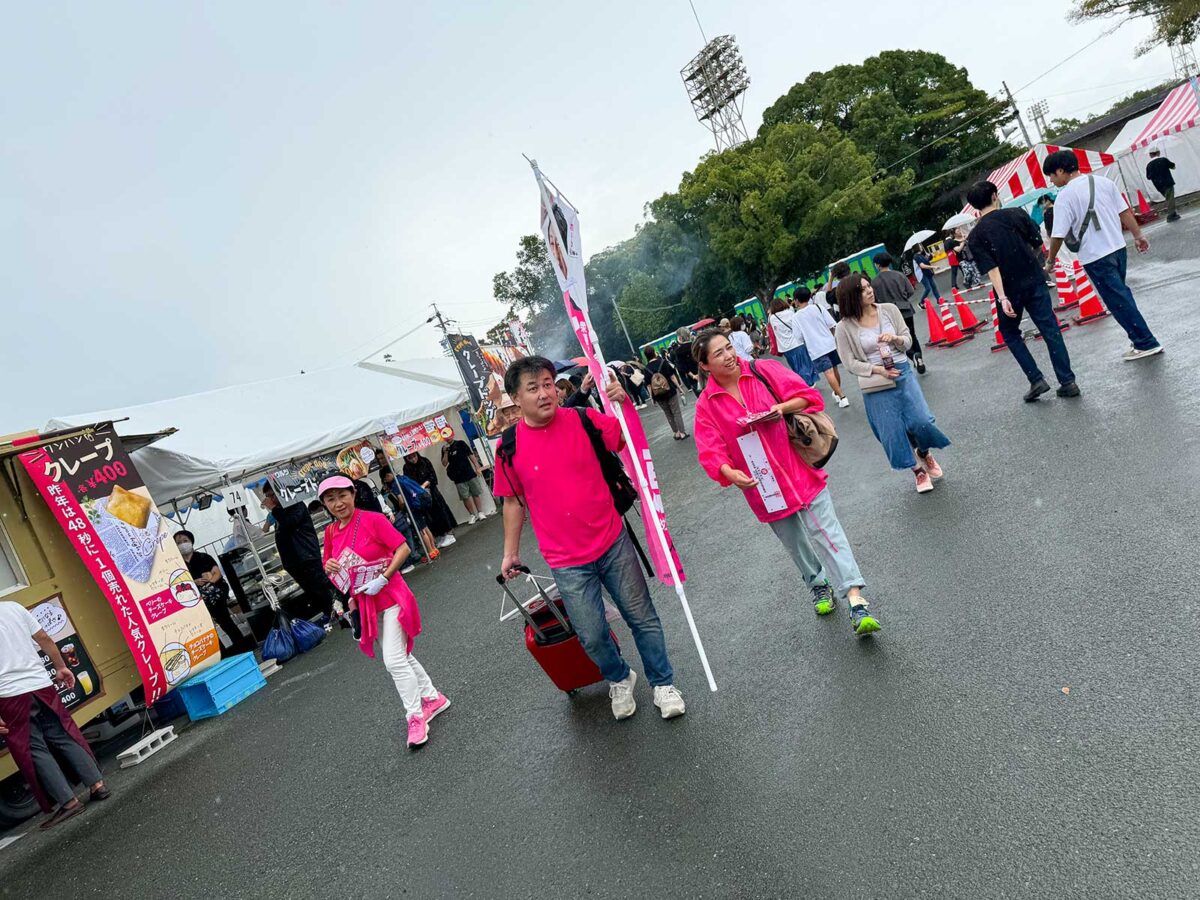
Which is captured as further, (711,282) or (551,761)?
(711,282)

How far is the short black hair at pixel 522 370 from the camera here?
141 inches

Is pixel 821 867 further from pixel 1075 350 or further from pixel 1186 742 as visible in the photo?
pixel 1075 350

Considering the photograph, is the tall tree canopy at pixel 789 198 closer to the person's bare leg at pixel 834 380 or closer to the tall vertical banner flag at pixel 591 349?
the person's bare leg at pixel 834 380

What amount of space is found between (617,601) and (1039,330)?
4.80 metres

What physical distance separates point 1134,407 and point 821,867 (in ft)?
15.8

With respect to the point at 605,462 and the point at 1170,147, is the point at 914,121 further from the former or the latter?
the point at 605,462

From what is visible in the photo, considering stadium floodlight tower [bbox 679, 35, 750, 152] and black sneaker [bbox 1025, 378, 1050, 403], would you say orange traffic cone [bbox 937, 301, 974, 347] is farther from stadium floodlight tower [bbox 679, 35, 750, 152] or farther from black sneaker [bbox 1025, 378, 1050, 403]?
stadium floodlight tower [bbox 679, 35, 750, 152]

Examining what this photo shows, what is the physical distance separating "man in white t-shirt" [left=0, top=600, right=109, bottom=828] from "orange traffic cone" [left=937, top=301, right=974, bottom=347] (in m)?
12.1

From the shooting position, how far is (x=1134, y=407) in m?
5.43

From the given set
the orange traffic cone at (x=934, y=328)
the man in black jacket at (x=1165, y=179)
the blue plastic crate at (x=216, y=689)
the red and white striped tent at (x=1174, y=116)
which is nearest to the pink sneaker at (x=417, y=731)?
the blue plastic crate at (x=216, y=689)

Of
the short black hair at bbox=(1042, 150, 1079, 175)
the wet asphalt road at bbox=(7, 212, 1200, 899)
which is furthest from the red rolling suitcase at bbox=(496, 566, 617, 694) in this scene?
the short black hair at bbox=(1042, 150, 1079, 175)

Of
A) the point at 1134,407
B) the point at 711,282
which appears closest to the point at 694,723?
the point at 1134,407

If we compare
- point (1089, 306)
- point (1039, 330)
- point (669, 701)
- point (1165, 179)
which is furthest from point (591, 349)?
point (1165, 179)

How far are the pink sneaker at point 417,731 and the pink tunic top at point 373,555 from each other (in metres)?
0.51
